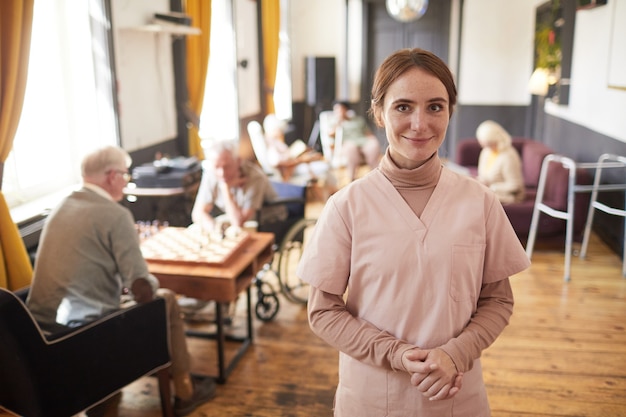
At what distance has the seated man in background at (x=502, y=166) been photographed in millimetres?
5094

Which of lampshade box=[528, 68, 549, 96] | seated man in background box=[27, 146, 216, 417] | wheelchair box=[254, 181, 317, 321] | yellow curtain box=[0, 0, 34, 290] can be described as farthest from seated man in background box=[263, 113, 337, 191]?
seated man in background box=[27, 146, 216, 417]

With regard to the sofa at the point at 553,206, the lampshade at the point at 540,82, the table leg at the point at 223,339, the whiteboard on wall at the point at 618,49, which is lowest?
the table leg at the point at 223,339

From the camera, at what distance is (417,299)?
1.25 meters

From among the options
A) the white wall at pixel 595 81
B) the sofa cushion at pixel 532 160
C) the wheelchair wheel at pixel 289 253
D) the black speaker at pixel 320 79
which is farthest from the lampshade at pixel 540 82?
the wheelchair wheel at pixel 289 253

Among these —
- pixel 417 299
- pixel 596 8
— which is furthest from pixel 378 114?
pixel 596 8

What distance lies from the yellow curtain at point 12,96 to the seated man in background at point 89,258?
384 mm

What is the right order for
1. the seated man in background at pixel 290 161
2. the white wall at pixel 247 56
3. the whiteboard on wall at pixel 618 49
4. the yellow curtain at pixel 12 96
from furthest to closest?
the white wall at pixel 247 56 < the seated man in background at pixel 290 161 < the whiteboard on wall at pixel 618 49 < the yellow curtain at pixel 12 96

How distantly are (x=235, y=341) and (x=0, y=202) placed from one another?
5.14ft

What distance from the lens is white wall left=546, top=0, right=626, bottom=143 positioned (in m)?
5.14

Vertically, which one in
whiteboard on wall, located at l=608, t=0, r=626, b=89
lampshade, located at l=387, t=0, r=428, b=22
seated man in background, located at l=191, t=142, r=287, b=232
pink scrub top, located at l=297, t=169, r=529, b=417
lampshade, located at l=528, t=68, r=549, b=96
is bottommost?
seated man in background, located at l=191, t=142, r=287, b=232

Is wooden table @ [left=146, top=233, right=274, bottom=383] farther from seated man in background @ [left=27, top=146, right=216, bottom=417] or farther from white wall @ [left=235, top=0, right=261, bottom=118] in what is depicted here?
white wall @ [left=235, top=0, right=261, bottom=118]

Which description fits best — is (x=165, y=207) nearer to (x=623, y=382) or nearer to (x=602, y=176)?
(x=623, y=382)

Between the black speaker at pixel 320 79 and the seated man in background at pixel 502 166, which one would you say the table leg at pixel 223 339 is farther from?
the black speaker at pixel 320 79

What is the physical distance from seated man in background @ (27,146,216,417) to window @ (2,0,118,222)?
51.9 inches
